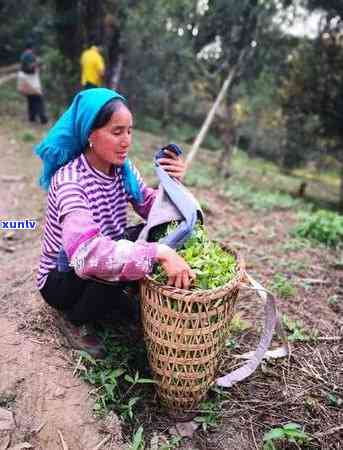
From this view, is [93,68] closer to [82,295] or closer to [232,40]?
[232,40]

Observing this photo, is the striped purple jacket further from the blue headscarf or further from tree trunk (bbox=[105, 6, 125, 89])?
tree trunk (bbox=[105, 6, 125, 89])

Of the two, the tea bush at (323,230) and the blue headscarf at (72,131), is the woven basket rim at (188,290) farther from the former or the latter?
the tea bush at (323,230)

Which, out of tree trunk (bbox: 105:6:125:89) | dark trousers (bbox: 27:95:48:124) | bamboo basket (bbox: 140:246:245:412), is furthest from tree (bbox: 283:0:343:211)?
bamboo basket (bbox: 140:246:245:412)

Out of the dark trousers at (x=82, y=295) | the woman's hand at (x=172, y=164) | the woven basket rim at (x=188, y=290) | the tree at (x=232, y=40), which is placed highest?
the tree at (x=232, y=40)

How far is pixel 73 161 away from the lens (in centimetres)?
234

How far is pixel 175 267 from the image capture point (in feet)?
6.43

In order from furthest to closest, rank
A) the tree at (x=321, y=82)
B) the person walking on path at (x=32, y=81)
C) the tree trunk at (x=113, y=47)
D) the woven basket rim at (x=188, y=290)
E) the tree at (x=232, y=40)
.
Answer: the tree at (x=321, y=82) → the tree trunk at (x=113, y=47) → the person walking on path at (x=32, y=81) → the tree at (x=232, y=40) → the woven basket rim at (x=188, y=290)

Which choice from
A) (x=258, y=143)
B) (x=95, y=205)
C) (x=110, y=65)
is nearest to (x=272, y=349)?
(x=95, y=205)

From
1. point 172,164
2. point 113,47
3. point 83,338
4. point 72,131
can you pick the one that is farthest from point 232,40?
point 83,338

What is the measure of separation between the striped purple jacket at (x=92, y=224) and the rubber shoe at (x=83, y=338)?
308 millimetres

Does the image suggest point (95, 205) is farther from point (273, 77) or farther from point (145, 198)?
point (273, 77)

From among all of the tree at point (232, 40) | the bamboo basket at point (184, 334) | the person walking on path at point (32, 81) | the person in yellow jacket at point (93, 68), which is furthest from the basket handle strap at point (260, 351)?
the person walking on path at point (32, 81)

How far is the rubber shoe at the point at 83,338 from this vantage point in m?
2.50

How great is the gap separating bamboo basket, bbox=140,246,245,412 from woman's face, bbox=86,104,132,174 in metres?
0.68
